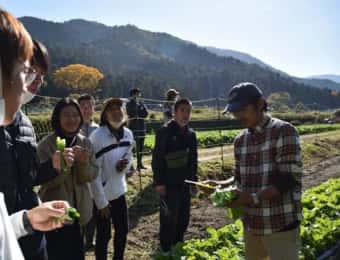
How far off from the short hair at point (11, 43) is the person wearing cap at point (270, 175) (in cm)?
200

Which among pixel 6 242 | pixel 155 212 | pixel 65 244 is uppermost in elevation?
pixel 6 242

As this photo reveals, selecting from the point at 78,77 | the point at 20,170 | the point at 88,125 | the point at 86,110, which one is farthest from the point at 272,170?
the point at 78,77

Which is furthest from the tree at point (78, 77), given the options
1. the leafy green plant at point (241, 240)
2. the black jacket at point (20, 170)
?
the black jacket at point (20, 170)

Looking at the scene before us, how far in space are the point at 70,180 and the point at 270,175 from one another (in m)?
1.83

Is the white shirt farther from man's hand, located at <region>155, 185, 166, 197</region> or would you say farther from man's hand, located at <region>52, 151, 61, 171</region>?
man's hand, located at <region>155, 185, 166, 197</region>

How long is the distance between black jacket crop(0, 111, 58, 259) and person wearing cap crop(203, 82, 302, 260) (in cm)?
150

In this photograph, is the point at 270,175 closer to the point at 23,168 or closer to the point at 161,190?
the point at 23,168

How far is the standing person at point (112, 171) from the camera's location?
470 centimetres

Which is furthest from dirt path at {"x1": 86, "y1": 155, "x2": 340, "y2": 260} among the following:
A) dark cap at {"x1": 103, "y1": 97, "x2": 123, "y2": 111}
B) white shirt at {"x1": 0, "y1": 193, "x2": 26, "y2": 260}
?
white shirt at {"x1": 0, "y1": 193, "x2": 26, "y2": 260}

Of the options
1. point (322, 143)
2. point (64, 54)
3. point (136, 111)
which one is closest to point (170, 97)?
point (136, 111)

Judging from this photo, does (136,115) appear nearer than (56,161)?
No

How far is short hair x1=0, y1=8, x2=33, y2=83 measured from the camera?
54.2 inches

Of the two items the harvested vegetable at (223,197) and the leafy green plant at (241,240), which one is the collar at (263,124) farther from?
the leafy green plant at (241,240)

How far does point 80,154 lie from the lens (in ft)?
12.4
